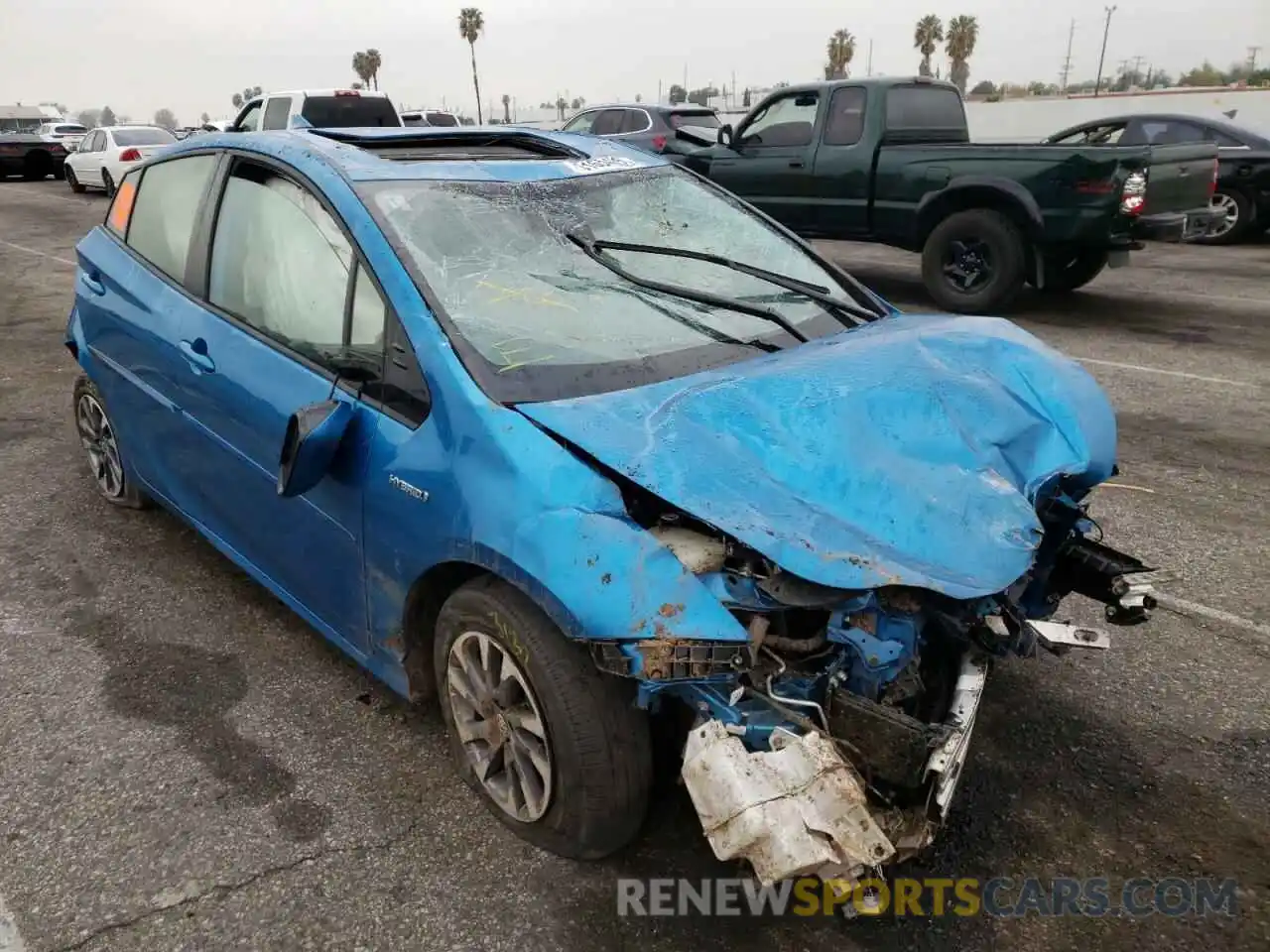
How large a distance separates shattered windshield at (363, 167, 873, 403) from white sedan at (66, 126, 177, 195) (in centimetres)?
1846

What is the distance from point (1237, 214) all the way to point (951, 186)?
250 inches

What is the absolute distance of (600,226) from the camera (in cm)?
321

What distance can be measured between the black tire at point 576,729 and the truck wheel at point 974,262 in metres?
7.47

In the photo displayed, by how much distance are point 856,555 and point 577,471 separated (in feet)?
2.19

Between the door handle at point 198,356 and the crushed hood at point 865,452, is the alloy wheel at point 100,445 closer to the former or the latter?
the door handle at point 198,356

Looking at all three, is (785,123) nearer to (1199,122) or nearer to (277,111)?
(1199,122)

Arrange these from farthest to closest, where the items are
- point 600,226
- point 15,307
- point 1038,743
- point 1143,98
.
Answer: point 1143,98 < point 15,307 < point 600,226 < point 1038,743

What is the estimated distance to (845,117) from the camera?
9641 mm

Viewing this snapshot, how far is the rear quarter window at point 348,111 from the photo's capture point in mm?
14156

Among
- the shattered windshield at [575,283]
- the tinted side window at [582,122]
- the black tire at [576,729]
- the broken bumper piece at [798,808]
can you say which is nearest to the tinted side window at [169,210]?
the shattered windshield at [575,283]

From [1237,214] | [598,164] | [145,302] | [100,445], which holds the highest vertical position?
[598,164]

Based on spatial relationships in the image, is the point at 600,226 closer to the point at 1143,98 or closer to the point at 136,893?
the point at 136,893

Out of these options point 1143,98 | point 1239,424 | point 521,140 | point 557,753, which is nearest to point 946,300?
point 1239,424

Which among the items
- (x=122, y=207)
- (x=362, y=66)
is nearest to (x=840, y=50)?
(x=362, y=66)
